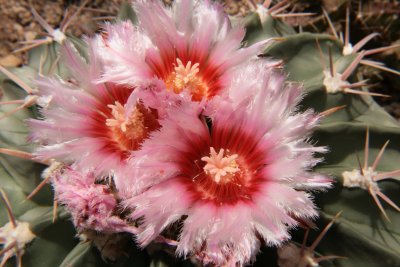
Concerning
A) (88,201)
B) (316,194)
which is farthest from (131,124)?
(316,194)

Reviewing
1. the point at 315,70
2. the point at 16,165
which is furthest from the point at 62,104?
the point at 315,70

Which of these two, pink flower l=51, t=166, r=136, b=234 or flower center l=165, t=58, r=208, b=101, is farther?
flower center l=165, t=58, r=208, b=101

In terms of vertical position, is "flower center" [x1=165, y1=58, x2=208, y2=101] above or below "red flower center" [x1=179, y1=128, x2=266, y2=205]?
above

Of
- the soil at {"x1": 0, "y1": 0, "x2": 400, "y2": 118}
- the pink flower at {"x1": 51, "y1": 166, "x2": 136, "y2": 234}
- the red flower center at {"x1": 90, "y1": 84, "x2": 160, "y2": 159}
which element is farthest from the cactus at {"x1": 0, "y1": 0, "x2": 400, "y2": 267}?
the soil at {"x1": 0, "y1": 0, "x2": 400, "y2": 118}

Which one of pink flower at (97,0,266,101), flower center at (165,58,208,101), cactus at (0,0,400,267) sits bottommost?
cactus at (0,0,400,267)

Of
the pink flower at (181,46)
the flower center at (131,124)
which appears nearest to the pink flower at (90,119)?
the flower center at (131,124)

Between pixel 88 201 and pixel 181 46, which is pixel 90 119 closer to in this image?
pixel 88 201

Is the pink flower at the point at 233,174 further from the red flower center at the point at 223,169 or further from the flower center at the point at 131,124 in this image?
the flower center at the point at 131,124

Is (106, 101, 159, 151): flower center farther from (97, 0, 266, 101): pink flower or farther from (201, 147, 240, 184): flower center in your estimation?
(201, 147, 240, 184): flower center
